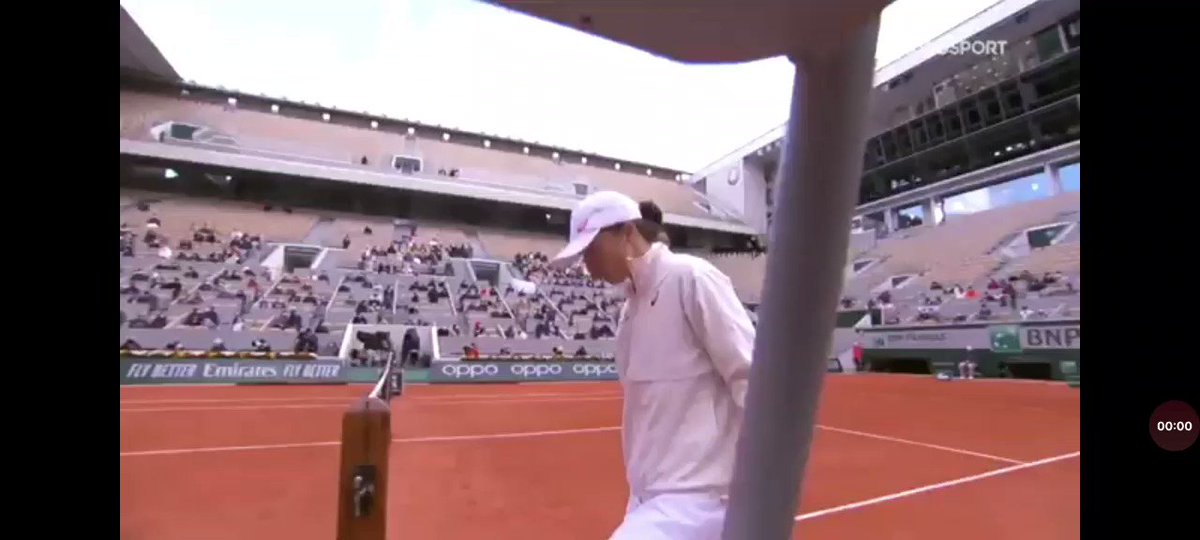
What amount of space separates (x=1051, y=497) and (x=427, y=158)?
23.6ft

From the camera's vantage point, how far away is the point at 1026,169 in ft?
23.7

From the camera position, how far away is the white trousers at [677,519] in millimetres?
531

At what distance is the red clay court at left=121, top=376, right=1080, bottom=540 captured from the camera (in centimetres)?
156

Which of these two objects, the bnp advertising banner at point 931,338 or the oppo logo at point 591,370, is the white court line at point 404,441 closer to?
the oppo logo at point 591,370

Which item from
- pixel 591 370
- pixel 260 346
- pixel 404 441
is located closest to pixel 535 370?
pixel 591 370

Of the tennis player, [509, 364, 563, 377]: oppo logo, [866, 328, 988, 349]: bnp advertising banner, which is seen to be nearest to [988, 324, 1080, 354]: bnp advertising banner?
[866, 328, 988, 349]: bnp advertising banner

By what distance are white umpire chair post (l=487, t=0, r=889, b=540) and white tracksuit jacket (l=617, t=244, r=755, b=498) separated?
0.23m

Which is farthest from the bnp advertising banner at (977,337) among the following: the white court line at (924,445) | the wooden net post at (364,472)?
the wooden net post at (364,472)

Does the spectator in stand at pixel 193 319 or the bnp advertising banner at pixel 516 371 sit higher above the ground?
the spectator in stand at pixel 193 319

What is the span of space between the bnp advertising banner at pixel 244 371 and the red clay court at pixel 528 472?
4.13 ft

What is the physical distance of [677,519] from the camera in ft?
1.75

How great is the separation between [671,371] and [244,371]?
5779 mm
